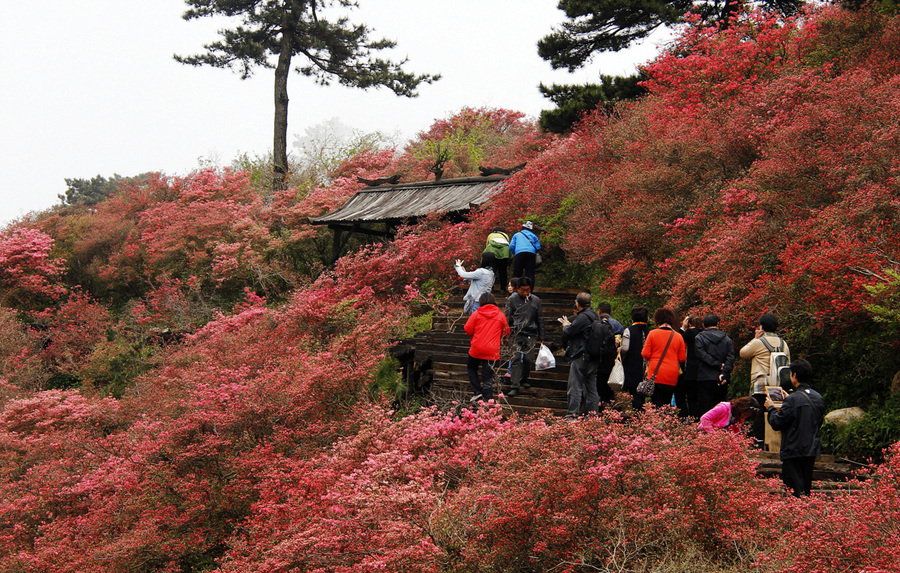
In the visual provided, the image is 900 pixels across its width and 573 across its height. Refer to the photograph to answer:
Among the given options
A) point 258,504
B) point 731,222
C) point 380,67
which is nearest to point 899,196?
point 731,222

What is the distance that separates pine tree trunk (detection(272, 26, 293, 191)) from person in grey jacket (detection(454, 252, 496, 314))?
51.7 feet

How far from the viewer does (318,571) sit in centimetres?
547

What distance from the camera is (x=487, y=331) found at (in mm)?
8188

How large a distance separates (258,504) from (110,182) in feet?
195

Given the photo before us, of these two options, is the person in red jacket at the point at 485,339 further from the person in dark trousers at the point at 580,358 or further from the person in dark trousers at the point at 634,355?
the person in dark trousers at the point at 634,355

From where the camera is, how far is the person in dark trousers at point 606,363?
25.9 ft

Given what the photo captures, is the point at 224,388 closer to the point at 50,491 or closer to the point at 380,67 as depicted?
the point at 50,491

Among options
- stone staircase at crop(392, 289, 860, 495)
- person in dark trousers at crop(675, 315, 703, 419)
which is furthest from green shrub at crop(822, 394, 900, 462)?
person in dark trousers at crop(675, 315, 703, 419)

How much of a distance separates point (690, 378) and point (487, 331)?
235cm

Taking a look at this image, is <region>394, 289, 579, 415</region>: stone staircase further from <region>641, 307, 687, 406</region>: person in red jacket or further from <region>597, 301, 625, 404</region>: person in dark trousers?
<region>641, 307, 687, 406</region>: person in red jacket

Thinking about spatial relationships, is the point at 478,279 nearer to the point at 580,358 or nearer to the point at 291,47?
the point at 580,358

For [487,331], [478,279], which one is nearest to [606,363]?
[487,331]

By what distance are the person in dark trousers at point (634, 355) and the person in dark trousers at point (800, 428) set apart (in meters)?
2.00

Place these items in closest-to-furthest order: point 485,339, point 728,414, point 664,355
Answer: point 728,414 → point 664,355 → point 485,339
